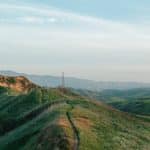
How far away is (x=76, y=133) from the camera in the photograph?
4672 centimetres

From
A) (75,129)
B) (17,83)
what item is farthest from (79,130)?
(17,83)

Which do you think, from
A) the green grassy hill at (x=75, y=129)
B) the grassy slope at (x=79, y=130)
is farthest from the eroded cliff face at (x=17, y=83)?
the grassy slope at (x=79, y=130)

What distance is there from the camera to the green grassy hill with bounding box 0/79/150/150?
4519 centimetres

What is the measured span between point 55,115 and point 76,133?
8420 millimetres

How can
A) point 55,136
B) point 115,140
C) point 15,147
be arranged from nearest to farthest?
1. point 55,136
2. point 115,140
3. point 15,147

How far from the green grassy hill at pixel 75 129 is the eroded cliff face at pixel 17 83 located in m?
40.6

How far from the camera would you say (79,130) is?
47.7 metres

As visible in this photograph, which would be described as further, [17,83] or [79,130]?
[17,83]

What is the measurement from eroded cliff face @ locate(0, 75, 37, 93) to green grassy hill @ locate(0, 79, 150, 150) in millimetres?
40577

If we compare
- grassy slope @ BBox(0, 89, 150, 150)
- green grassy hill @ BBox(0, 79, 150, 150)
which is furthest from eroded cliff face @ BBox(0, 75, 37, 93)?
grassy slope @ BBox(0, 89, 150, 150)

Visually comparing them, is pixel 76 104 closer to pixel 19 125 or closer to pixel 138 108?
pixel 19 125

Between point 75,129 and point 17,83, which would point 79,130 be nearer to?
point 75,129

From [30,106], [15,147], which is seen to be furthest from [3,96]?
[15,147]

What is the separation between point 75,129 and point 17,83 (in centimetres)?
7016
